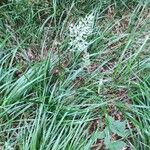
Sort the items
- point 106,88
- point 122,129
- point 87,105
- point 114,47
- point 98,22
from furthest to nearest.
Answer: point 98,22
point 114,47
point 106,88
point 87,105
point 122,129

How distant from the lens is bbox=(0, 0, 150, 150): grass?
10.8 feet

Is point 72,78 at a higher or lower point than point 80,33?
lower

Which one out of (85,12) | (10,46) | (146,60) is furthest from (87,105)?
(85,12)

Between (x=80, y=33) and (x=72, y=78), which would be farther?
(x=72, y=78)

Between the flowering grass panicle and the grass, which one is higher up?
the flowering grass panicle

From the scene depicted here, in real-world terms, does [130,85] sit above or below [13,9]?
below

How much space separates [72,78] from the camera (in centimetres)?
372

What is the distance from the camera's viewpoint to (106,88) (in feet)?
12.2

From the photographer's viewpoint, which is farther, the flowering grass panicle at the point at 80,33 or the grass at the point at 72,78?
the flowering grass panicle at the point at 80,33

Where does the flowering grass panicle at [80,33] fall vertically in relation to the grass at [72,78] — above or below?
above

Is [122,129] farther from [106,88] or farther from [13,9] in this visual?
[13,9]

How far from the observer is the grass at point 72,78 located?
3285 millimetres

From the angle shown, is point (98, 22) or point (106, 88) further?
point (98, 22)

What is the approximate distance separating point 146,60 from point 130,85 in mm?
297
